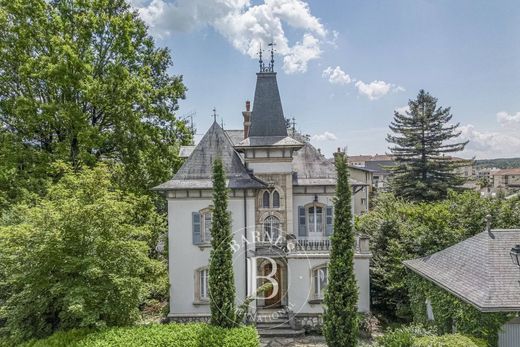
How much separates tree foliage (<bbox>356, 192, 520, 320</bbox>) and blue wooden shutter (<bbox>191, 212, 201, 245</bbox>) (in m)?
8.58

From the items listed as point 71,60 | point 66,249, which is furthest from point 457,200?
point 71,60

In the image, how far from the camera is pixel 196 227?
632 inches

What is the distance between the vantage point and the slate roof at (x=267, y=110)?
1703 centimetres

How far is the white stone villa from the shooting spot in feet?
50.6

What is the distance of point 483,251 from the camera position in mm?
10977

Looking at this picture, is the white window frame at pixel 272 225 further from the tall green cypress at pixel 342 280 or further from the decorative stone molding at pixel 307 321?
the tall green cypress at pixel 342 280

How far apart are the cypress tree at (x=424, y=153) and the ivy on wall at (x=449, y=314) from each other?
20.4 meters

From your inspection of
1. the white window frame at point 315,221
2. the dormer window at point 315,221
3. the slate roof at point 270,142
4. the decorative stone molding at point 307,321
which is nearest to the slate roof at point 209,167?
the slate roof at point 270,142

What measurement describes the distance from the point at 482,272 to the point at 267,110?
11.5 metres

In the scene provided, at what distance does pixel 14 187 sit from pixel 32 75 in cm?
546

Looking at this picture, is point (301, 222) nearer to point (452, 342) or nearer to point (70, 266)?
point (452, 342)

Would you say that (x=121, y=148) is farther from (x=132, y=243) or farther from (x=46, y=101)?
(x=132, y=243)

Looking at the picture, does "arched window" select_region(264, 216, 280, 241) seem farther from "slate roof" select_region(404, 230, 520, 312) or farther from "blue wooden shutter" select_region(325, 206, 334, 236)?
"slate roof" select_region(404, 230, 520, 312)

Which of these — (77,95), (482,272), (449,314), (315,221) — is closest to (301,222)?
(315,221)
